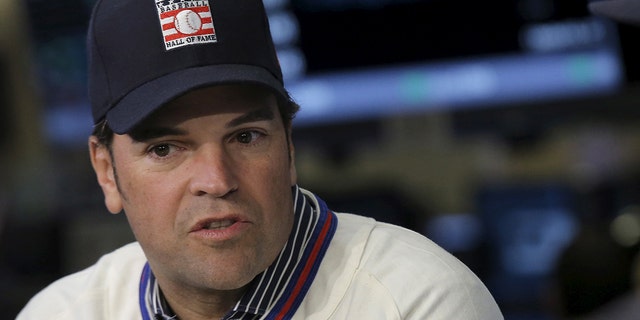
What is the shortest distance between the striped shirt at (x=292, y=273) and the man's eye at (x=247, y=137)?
0.17 m

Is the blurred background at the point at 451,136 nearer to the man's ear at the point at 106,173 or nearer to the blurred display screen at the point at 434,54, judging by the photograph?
the blurred display screen at the point at 434,54

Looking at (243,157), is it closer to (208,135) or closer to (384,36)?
(208,135)

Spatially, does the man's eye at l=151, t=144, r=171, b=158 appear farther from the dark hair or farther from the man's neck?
the man's neck

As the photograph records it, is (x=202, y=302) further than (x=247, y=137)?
Yes

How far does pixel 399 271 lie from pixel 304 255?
0.19m

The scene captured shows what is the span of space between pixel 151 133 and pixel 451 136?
2.45m

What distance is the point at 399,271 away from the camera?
2.01 metres

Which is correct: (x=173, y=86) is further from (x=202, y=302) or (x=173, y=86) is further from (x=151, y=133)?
(x=202, y=302)

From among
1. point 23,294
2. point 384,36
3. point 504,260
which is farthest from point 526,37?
point 23,294

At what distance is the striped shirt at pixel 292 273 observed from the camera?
2074mm

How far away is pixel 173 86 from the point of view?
77.7 inches

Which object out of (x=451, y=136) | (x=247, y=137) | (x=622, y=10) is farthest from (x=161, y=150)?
(x=451, y=136)

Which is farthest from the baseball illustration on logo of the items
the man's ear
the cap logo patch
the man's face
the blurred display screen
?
the blurred display screen

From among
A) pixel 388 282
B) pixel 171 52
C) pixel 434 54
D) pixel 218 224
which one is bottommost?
pixel 434 54
